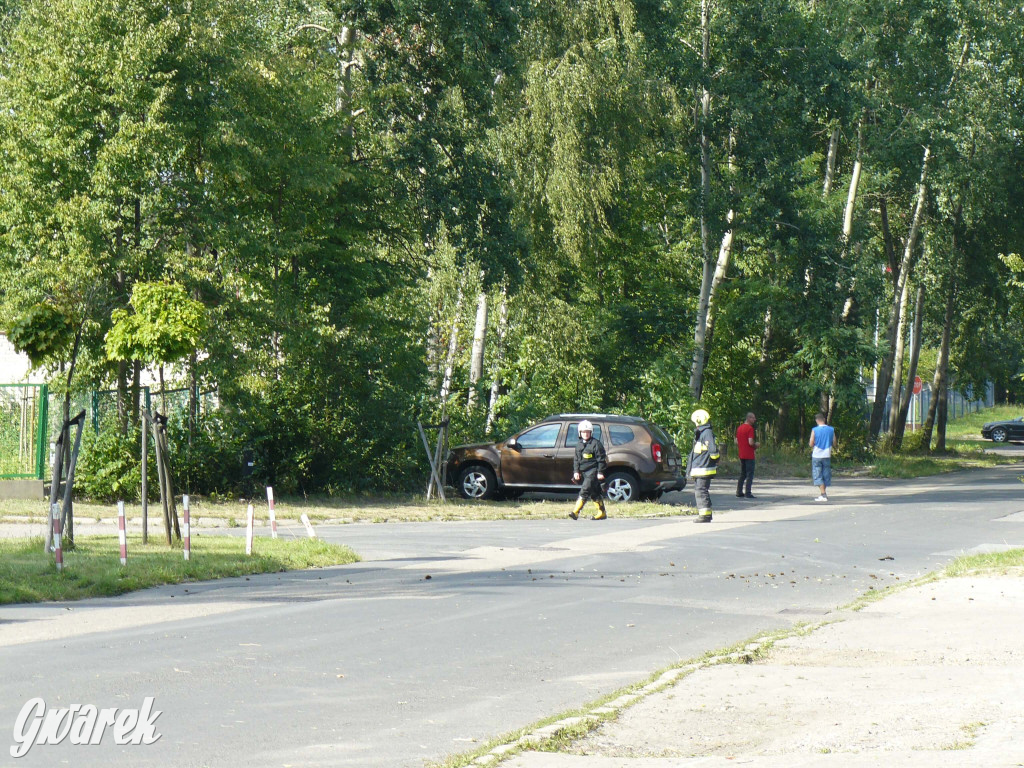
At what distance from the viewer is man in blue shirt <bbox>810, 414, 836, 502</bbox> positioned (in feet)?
82.4

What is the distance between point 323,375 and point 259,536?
744cm

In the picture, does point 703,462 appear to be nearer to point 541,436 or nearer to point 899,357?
point 541,436

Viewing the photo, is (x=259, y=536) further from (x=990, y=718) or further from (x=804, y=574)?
(x=990, y=718)

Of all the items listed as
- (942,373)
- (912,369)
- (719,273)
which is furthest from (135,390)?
(942,373)

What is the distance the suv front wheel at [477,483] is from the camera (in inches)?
965

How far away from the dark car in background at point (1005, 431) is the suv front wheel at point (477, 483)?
4451 centimetres

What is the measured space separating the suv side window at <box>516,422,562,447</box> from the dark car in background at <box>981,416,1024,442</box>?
44.2 meters

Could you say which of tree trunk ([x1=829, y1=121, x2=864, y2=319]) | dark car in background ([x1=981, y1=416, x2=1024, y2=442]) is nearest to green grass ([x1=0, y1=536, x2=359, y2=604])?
tree trunk ([x1=829, y1=121, x2=864, y2=319])

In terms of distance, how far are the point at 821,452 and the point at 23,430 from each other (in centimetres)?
1542

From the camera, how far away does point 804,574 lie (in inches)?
564

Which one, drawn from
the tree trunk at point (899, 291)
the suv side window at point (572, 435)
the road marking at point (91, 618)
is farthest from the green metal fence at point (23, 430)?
the tree trunk at point (899, 291)

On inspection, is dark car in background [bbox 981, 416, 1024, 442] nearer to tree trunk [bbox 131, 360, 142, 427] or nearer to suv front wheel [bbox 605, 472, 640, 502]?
suv front wheel [bbox 605, 472, 640, 502]

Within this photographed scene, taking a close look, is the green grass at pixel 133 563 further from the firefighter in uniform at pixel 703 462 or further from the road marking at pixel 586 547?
the firefighter in uniform at pixel 703 462

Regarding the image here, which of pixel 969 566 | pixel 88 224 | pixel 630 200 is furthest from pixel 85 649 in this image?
pixel 630 200
